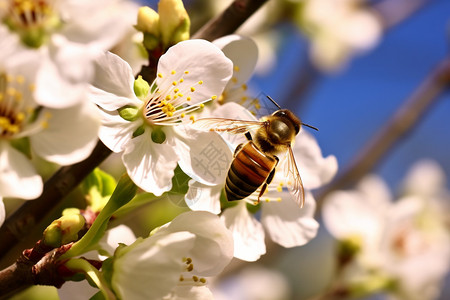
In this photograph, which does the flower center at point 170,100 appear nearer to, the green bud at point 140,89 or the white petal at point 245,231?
the green bud at point 140,89

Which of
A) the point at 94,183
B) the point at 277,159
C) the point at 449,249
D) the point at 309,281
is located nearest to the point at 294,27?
the point at 449,249

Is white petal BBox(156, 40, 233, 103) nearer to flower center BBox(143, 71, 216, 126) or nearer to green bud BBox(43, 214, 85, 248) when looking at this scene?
flower center BBox(143, 71, 216, 126)

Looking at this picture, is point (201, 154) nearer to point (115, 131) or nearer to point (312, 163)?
point (115, 131)

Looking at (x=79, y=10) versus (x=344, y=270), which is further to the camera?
(x=344, y=270)

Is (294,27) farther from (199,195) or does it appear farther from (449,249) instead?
(199,195)

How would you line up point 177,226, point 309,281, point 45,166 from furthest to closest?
1. point 309,281
2. point 45,166
3. point 177,226

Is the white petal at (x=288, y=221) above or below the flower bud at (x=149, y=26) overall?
below

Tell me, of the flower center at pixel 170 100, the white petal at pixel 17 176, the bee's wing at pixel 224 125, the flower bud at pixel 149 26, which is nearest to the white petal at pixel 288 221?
the bee's wing at pixel 224 125
